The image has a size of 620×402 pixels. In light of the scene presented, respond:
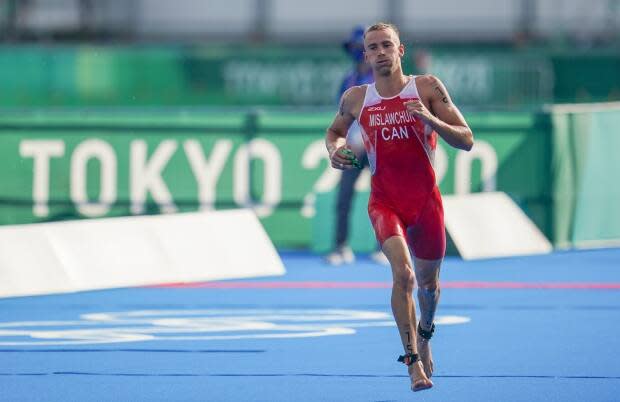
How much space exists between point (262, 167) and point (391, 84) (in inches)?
312

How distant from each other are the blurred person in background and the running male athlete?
521 cm

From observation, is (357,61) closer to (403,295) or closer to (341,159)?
(341,159)

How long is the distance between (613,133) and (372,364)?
8.29 m

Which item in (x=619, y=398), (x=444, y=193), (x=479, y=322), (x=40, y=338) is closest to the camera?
(x=619, y=398)

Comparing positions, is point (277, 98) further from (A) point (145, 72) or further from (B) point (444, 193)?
(B) point (444, 193)

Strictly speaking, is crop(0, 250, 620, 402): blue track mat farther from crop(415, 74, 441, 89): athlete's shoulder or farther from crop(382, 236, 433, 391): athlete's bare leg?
crop(415, 74, 441, 89): athlete's shoulder

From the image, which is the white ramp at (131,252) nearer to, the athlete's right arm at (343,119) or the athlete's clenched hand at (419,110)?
the athlete's right arm at (343,119)

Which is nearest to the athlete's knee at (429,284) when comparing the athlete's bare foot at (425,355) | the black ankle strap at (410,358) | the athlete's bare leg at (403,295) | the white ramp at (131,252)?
the athlete's bare foot at (425,355)

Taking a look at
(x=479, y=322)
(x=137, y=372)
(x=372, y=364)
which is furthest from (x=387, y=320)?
(x=137, y=372)

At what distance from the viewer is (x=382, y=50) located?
748cm

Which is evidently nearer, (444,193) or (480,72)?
(444,193)

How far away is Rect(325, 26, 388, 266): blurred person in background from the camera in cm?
1341

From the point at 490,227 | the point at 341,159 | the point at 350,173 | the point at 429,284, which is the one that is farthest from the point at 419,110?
the point at 490,227

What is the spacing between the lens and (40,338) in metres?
9.30
